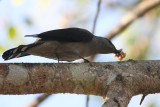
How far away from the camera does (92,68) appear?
384 cm

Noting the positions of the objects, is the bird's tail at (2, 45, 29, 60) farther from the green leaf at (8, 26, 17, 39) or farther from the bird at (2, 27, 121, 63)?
the green leaf at (8, 26, 17, 39)

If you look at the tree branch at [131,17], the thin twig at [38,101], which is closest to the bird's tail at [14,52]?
the thin twig at [38,101]

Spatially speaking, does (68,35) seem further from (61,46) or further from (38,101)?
(38,101)

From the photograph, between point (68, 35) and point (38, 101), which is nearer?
point (68, 35)

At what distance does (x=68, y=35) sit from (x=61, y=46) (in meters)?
0.22

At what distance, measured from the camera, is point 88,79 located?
3750 mm

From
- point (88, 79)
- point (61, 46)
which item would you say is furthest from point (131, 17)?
point (88, 79)

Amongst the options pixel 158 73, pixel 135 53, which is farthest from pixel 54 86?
pixel 135 53

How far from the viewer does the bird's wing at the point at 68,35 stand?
4.84 metres

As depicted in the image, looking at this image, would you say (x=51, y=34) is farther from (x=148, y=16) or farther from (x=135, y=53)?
(x=148, y=16)

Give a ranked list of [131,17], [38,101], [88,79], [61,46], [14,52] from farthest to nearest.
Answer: [131,17] < [38,101] < [61,46] < [14,52] < [88,79]

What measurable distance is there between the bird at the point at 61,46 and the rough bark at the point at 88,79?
0.81 m

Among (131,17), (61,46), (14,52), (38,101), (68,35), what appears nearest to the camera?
(14,52)

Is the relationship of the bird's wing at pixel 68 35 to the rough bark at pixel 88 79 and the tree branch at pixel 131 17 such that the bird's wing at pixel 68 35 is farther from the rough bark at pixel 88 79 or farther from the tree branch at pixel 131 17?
the rough bark at pixel 88 79
